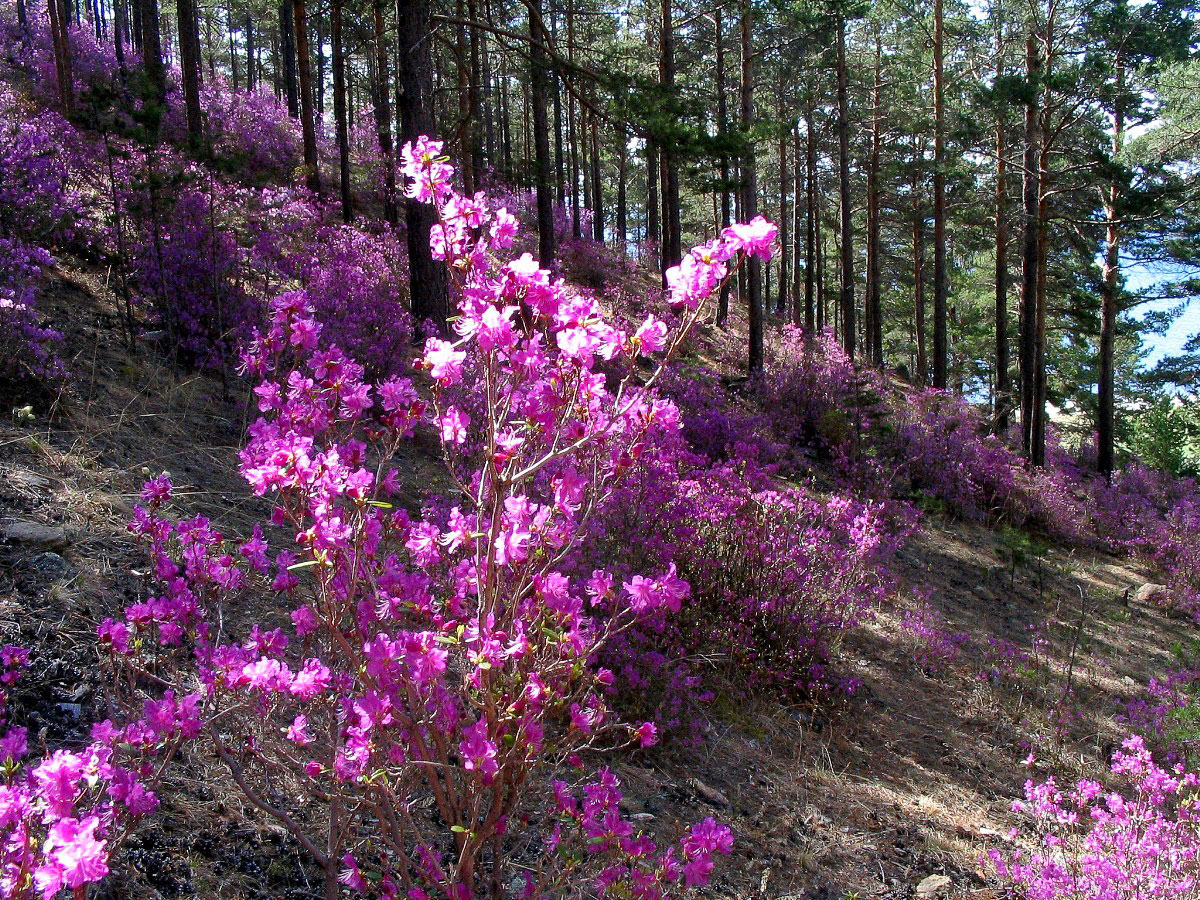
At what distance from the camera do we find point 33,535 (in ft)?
11.9

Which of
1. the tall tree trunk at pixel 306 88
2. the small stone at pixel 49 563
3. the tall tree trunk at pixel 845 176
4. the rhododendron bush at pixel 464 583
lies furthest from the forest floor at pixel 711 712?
the tall tree trunk at pixel 845 176

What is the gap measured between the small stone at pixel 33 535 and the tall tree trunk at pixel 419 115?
4724mm

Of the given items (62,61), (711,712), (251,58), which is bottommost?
(711,712)

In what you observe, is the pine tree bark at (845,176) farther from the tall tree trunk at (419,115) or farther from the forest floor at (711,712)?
the forest floor at (711,712)

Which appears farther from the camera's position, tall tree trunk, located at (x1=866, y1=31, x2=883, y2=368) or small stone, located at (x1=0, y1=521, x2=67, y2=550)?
tall tree trunk, located at (x1=866, y1=31, x2=883, y2=368)

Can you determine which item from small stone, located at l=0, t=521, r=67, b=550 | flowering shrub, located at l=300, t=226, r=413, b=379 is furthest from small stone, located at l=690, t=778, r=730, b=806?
flowering shrub, located at l=300, t=226, r=413, b=379

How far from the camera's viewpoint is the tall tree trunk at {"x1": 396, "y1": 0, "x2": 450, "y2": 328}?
8.07 m

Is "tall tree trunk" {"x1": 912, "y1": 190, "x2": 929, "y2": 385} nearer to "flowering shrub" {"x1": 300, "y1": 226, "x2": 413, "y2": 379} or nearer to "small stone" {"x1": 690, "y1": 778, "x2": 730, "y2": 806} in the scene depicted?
"flowering shrub" {"x1": 300, "y1": 226, "x2": 413, "y2": 379}

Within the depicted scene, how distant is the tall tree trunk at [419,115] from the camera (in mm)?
8070

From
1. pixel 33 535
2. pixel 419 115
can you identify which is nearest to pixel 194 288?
pixel 419 115

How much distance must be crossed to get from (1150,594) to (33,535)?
1106cm

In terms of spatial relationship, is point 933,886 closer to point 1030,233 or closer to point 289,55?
point 1030,233

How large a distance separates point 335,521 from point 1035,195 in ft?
54.6

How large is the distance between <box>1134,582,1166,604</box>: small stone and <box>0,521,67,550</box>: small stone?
1071cm
